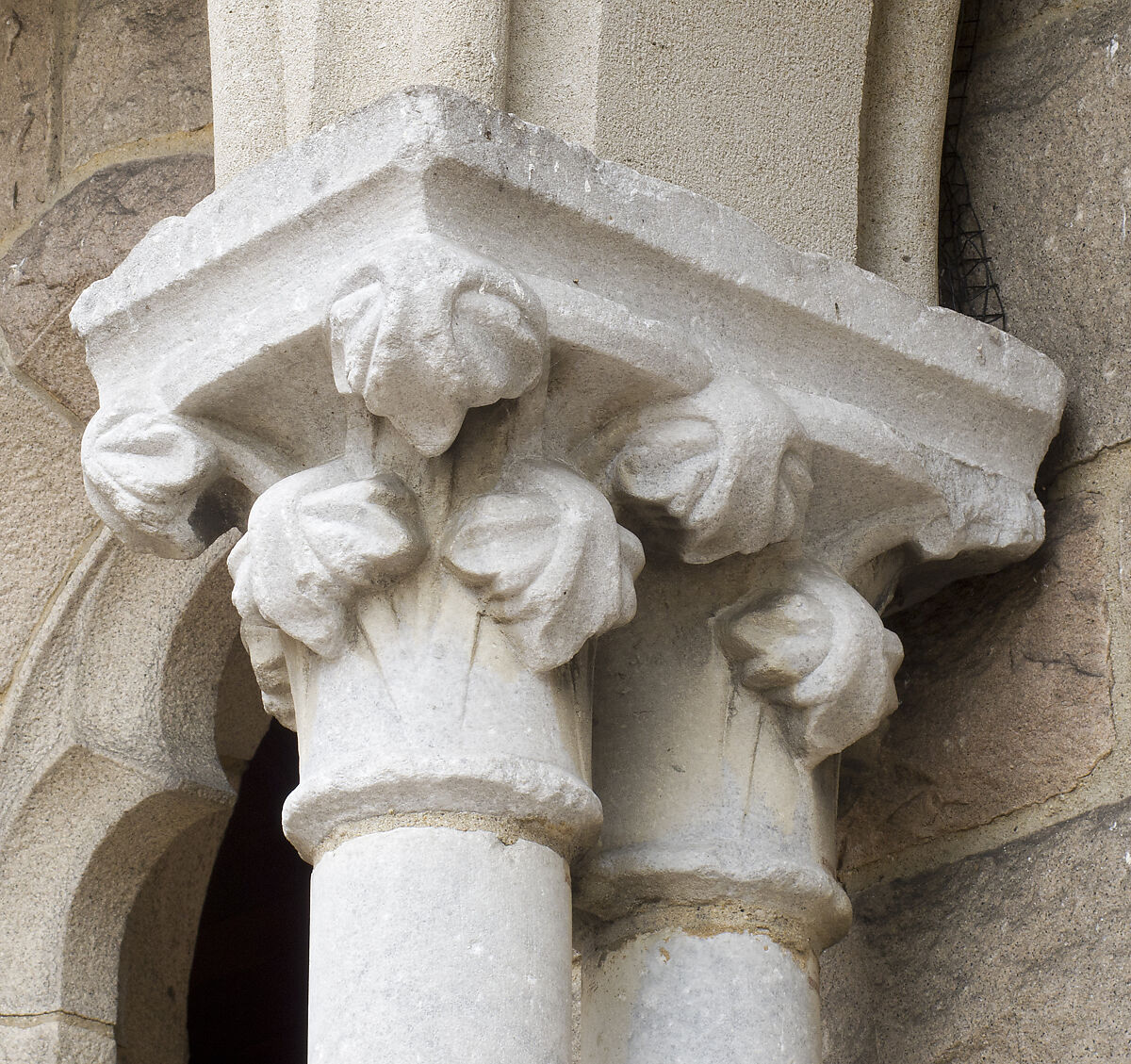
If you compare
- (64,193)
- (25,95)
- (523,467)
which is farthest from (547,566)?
(25,95)

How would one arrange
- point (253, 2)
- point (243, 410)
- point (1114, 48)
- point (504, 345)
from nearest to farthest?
point (504, 345) → point (243, 410) → point (253, 2) → point (1114, 48)

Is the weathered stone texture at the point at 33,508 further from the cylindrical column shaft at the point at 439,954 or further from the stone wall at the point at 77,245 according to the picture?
the cylindrical column shaft at the point at 439,954

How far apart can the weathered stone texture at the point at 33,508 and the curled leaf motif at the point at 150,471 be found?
0.58m

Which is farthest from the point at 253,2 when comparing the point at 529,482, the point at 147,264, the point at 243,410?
the point at 529,482

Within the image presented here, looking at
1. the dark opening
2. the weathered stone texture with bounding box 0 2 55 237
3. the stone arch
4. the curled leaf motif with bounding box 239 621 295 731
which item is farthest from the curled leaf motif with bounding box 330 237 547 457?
the dark opening

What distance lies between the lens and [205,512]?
1.39 metres

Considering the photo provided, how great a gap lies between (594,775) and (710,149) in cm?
50

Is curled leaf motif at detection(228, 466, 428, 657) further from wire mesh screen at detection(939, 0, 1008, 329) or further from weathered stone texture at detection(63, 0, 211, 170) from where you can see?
weathered stone texture at detection(63, 0, 211, 170)

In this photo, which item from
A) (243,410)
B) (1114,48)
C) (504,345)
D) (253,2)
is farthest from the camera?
(1114,48)

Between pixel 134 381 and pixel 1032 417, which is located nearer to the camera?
pixel 134 381

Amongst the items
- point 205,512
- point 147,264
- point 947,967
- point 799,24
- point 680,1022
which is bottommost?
point 947,967

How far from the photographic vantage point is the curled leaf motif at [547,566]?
125cm

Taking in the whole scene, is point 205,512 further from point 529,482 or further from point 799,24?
point 799,24

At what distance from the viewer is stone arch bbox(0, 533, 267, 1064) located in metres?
1.74
